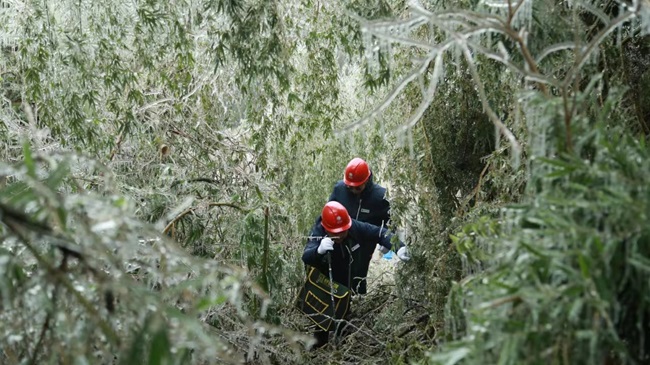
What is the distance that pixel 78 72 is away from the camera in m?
4.34

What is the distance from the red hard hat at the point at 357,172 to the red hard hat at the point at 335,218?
0.35m

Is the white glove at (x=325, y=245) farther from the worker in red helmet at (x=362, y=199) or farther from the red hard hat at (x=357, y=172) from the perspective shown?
the red hard hat at (x=357, y=172)

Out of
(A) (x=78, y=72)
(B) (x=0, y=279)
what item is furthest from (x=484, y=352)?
(A) (x=78, y=72)

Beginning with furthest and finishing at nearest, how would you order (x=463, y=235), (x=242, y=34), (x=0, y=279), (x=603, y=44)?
(x=242, y=34) < (x=603, y=44) < (x=463, y=235) < (x=0, y=279)

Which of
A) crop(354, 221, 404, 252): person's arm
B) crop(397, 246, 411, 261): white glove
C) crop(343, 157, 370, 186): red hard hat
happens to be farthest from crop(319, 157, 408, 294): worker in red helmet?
crop(397, 246, 411, 261): white glove

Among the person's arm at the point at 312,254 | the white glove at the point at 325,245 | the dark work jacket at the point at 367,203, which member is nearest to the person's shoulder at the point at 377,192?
the dark work jacket at the point at 367,203

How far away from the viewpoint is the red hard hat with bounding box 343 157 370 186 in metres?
5.48

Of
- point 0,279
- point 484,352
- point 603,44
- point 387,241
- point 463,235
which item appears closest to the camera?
point 0,279

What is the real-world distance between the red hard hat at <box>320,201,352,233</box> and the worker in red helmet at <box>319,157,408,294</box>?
307mm

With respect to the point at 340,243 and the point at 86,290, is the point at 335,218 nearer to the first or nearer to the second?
the point at 340,243

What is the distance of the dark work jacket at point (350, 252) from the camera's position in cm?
520

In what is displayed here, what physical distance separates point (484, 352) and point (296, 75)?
11.8 feet

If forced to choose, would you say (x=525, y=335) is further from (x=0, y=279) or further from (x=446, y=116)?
(x=446, y=116)

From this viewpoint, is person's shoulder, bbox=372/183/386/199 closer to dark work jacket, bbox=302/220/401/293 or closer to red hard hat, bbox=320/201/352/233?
dark work jacket, bbox=302/220/401/293
